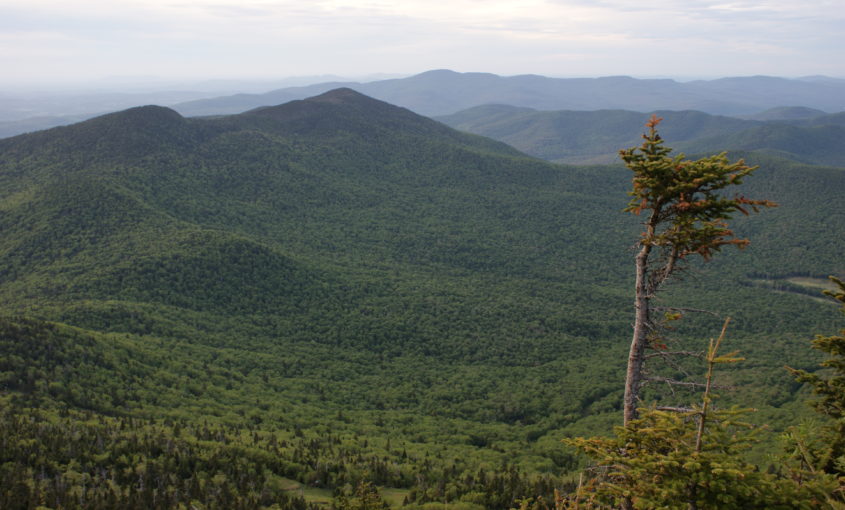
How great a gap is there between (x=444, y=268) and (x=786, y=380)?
217 feet

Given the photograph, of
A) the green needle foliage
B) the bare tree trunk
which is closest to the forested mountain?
the bare tree trunk

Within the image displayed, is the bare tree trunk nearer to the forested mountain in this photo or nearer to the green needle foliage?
the green needle foliage

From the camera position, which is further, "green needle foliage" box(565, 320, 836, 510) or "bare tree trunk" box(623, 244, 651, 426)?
"bare tree trunk" box(623, 244, 651, 426)

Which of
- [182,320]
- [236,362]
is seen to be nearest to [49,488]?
[236,362]

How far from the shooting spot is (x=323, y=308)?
8888cm

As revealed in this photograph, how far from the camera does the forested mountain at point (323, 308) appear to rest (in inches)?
1618

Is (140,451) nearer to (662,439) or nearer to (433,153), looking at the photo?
(662,439)

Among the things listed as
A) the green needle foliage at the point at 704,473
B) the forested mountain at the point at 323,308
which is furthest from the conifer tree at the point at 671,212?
the forested mountain at the point at 323,308

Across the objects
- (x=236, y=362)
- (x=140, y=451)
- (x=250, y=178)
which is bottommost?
(x=236, y=362)

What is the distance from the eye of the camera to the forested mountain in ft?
135

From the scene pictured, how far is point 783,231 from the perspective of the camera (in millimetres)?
138000

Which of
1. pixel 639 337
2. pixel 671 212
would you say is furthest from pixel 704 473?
pixel 671 212

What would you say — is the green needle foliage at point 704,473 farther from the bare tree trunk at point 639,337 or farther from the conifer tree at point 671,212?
the conifer tree at point 671,212

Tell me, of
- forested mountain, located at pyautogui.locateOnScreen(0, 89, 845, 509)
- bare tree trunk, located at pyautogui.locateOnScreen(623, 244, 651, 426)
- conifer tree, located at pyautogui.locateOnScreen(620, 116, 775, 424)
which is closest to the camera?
conifer tree, located at pyautogui.locateOnScreen(620, 116, 775, 424)
